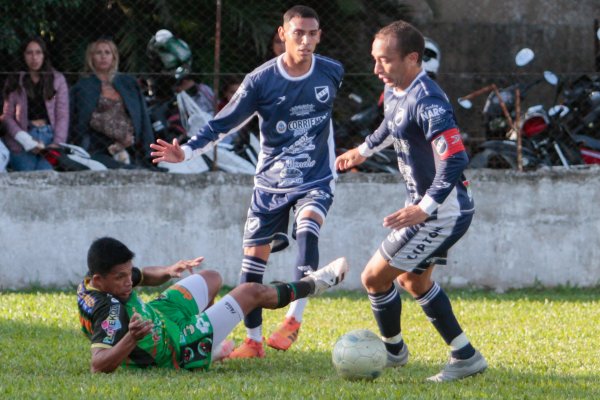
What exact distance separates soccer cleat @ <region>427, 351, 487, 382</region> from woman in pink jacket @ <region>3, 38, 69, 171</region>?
17.6 ft

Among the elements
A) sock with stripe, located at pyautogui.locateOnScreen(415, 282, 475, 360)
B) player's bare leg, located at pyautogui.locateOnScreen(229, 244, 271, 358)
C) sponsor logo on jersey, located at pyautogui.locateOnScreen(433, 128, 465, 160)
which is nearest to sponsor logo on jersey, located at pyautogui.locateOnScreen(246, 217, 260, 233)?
player's bare leg, located at pyautogui.locateOnScreen(229, 244, 271, 358)

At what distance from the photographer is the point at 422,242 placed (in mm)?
6250

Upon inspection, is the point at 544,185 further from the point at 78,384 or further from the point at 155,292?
the point at 78,384

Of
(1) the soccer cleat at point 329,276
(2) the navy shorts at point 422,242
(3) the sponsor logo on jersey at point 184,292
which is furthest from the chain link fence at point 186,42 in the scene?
(2) the navy shorts at point 422,242

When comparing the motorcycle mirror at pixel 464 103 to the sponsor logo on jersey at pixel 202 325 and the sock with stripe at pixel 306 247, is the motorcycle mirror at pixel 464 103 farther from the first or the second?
the sponsor logo on jersey at pixel 202 325

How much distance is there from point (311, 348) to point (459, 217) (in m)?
1.78

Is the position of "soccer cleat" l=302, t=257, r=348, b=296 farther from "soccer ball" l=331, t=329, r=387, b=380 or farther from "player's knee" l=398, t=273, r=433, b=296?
"soccer ball" l=331, t=329, r=387, b=380

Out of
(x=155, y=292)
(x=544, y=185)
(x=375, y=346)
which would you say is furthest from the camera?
(x=544, y=185)

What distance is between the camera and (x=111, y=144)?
10789 millimetres

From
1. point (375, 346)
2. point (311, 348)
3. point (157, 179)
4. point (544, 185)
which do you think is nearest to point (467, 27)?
point (544, 185)

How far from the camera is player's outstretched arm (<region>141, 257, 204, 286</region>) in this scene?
6.66 metres

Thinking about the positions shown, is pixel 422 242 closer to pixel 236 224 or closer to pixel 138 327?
pixel 138 327

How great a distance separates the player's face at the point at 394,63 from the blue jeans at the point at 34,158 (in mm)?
4966

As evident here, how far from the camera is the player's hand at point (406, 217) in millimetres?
5953
